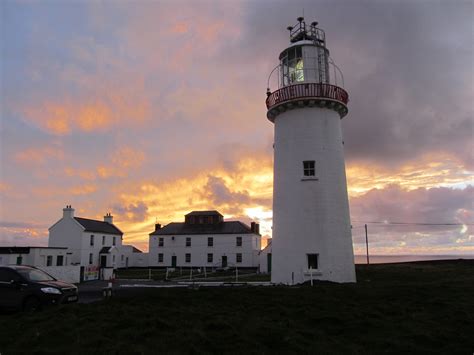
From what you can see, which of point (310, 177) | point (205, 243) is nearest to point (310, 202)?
point (310, 177)

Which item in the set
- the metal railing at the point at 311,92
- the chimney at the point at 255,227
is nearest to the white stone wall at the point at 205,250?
the chimney at the point at 255,227

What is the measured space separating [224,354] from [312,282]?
479 inches

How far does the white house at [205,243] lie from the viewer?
56.8 meters

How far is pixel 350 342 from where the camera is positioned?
26.2ft

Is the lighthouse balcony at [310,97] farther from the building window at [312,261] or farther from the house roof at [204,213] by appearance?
A: the house roof at [204,213]

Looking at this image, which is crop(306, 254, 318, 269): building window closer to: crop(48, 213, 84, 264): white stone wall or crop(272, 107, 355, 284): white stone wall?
crop(272, 107, 355, 284): white stone wall

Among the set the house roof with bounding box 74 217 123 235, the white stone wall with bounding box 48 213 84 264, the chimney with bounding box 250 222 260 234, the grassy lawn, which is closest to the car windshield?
the grassy lawn

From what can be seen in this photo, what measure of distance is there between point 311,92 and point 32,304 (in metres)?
16.1

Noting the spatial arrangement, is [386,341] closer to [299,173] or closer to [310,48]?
[299,173]

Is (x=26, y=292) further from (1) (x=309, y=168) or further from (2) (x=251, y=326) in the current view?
(1) (x=309, y=168)

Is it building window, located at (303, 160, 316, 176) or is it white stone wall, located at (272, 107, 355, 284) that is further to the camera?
building window, located at (303, 160, 316, 176)

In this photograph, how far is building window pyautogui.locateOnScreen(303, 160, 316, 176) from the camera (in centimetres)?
2009

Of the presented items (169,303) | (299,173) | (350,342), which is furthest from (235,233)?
(350,342)

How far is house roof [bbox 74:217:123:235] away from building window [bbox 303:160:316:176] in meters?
39.6
